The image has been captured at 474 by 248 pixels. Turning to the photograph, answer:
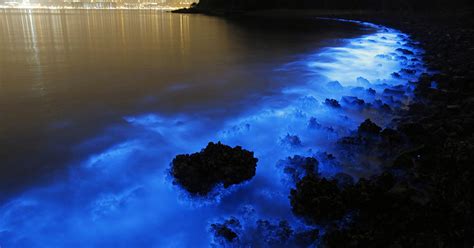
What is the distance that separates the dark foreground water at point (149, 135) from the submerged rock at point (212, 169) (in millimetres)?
149

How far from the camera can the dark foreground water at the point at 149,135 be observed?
12.4 feet

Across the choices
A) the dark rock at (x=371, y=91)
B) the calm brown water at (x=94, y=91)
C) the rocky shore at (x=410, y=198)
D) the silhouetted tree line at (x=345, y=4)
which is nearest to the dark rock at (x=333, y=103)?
the dark rock at (x=371, y=91)

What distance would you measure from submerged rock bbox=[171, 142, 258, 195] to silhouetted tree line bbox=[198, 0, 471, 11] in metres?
49.6

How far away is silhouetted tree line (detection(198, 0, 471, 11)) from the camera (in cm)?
4825

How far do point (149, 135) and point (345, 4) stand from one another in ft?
211

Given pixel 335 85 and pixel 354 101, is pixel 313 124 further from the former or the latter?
pixel 335 85

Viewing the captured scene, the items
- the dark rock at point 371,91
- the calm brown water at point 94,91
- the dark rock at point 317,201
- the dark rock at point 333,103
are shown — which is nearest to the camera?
the dark rock at point 317,201

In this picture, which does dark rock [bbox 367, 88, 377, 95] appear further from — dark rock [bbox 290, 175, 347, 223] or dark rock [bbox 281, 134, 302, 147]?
dark rock [bbox 290, 175, 347, 223]

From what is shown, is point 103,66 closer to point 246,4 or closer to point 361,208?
point 361,208

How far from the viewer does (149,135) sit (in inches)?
239

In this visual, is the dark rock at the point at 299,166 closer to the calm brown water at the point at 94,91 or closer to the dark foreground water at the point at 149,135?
the dark foreground water at the point at 149,135

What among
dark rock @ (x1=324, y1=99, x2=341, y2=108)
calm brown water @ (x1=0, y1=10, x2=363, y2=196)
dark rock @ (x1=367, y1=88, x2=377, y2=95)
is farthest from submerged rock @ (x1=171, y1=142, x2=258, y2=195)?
dark rock @ (x1=367, y1=88, x2=377, y2=95)

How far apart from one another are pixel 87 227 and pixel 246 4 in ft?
235

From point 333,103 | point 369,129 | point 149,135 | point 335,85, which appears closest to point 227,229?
point 149,135
